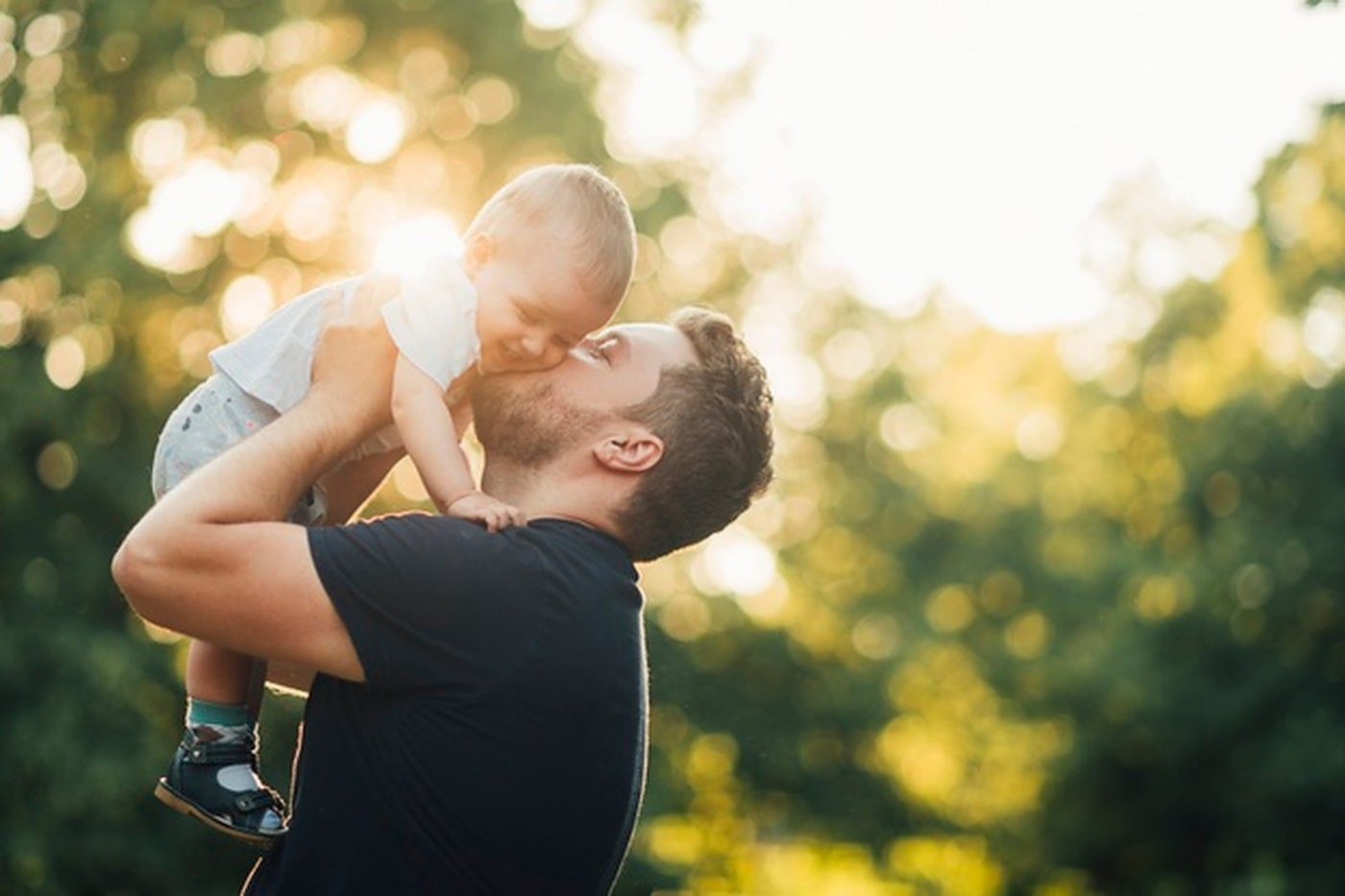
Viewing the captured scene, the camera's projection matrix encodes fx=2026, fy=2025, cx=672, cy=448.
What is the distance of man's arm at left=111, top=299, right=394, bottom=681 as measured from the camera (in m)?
2.85

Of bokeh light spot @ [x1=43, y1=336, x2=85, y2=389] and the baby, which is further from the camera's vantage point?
bokeh light spot @ [x1=43, y1=336, x2=85, y2=389]

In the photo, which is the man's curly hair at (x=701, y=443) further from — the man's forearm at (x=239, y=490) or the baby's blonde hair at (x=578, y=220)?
the man's forearm at (x=239, y=490)

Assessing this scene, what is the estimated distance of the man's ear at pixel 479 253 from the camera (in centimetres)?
367

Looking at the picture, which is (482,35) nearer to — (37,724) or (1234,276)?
(37,724)

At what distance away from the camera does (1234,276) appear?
88.9 ft

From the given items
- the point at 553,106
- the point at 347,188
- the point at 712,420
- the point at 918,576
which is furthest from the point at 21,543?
the point at 918,576

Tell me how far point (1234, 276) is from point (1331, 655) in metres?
5.27

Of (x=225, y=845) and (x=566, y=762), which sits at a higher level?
(x=566, y=762)

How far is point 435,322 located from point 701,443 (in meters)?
0.48

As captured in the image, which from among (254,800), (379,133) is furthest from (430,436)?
(379,133)

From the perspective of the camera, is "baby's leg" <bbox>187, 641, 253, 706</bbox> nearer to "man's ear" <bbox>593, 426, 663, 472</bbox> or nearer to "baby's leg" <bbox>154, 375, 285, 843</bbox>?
"baby's leg" <bbox>154, 375, 285, 843</bbox>

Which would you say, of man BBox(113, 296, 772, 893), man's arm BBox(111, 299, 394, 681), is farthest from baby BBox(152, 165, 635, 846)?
man's arm BBox(111, 299, 394, 681)

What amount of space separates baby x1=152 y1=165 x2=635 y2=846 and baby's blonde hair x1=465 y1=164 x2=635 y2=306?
0.12ft

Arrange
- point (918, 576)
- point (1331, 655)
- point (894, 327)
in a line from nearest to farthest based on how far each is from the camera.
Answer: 1. point (1331, 655)
2. point (894, 327)
3. point (918, 576)
